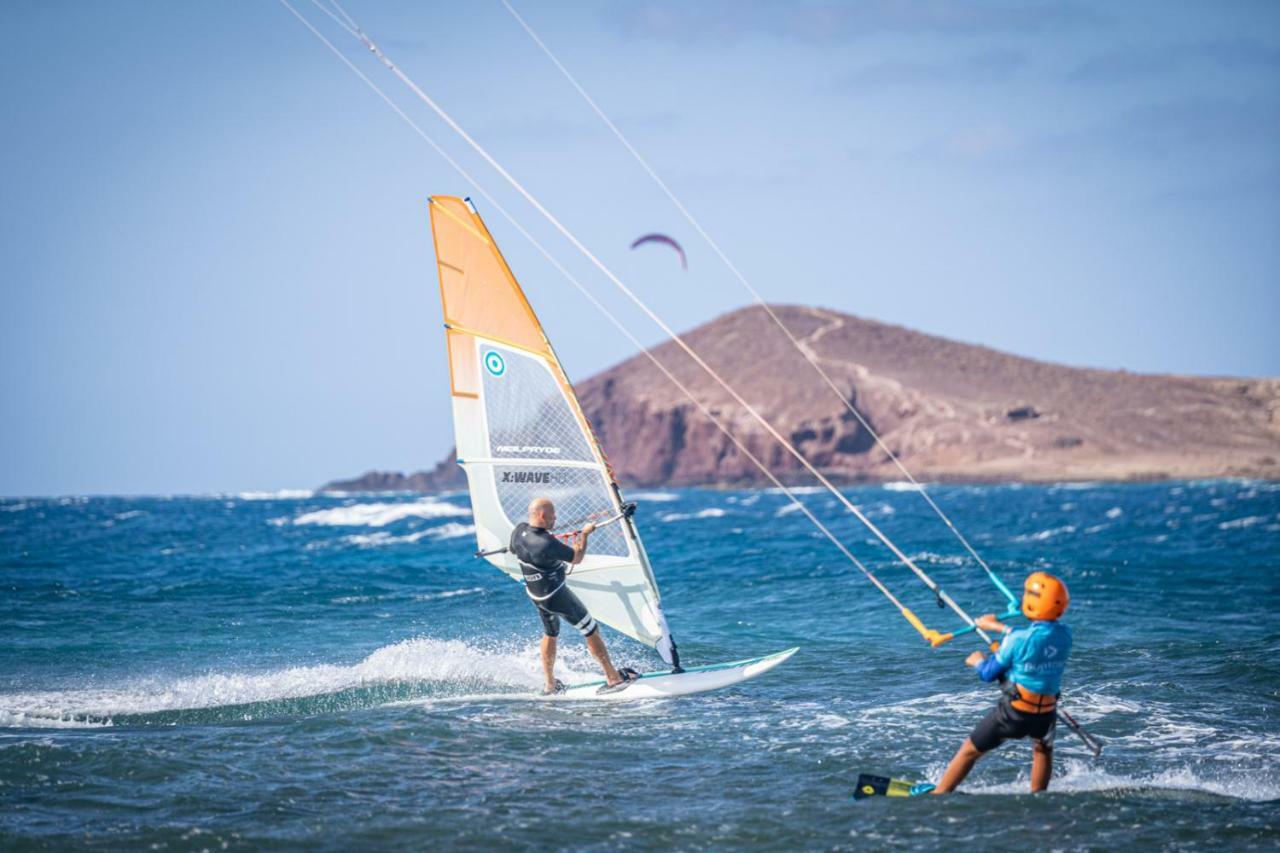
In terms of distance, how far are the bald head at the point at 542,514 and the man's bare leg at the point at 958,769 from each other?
3962 mm

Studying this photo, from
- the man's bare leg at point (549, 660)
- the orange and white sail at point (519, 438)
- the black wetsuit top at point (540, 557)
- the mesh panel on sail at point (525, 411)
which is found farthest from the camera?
the mesh panel on sail at point (525, 411)

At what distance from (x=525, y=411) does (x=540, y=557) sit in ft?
5.03

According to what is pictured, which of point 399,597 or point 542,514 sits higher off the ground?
point 542,514

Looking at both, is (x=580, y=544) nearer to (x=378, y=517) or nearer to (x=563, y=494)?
(x=563, y=494)

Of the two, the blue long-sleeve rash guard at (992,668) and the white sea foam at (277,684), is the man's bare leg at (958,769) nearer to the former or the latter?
the blue long-sleeve rash guard at (992,668)

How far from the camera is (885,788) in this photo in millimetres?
6738

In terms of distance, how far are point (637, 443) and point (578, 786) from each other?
4145 inches

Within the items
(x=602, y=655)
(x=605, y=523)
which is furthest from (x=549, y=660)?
(x=605, y=523)

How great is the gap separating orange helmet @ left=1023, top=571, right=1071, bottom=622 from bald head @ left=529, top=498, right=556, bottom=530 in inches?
167

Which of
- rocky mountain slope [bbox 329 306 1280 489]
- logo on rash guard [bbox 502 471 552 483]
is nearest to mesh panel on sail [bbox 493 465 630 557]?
logo on rash guard [bbox 502 471 552 483]

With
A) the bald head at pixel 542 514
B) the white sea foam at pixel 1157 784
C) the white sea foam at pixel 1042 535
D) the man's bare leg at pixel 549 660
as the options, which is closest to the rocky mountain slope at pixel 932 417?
the white sea foam at pixel 1042 535

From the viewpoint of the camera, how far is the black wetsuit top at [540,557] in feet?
30.4

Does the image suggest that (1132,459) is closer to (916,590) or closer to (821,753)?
(916,590)

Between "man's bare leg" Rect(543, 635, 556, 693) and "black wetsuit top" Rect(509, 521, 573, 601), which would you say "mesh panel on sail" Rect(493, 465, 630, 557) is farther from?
"man's bare leg" Rect(543, 635, 556, 693)
